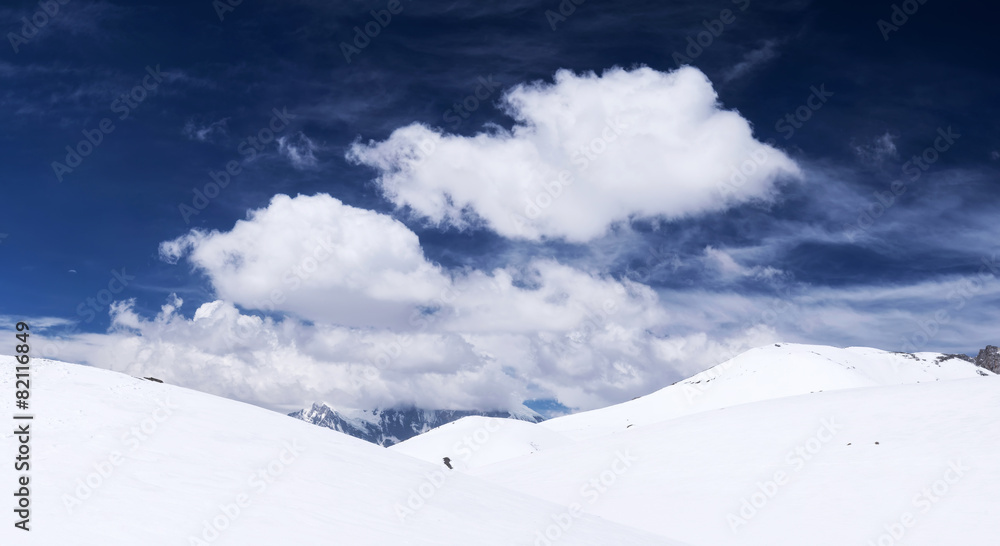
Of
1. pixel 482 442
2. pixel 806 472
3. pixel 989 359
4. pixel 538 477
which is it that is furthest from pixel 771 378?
pixel 806 472

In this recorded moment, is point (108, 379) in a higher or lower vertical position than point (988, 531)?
higher

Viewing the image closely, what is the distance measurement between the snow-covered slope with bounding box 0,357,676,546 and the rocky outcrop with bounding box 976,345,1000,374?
21106cm

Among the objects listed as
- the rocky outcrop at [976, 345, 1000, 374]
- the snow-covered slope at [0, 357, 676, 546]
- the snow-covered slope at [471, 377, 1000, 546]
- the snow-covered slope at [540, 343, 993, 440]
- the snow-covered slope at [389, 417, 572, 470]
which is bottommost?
the rocky outcrop at [976, 345, 1000, 374]

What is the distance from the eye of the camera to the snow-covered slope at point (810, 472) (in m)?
25.4

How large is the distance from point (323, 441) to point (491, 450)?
92.7 meters

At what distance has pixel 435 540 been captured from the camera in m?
14.9

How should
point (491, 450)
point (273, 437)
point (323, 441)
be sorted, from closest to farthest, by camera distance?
point (273, 437) → point (323, 441) → point (491, 450)

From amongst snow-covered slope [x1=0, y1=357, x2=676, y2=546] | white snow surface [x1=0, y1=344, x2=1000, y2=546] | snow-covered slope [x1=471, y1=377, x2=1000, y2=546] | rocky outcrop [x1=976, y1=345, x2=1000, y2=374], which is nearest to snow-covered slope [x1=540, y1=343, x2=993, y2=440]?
rocky outcrop [x1=976, y1=345, x2=1000, y2=374]

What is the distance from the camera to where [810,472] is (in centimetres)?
3156

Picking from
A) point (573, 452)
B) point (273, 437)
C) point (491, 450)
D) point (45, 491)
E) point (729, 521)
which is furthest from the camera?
point (491, 450)

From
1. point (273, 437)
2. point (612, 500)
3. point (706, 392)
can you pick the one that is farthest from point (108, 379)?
point (706, 392)

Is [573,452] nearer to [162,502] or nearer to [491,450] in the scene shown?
[162,502]

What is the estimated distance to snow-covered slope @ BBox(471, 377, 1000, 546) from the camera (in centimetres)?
2541

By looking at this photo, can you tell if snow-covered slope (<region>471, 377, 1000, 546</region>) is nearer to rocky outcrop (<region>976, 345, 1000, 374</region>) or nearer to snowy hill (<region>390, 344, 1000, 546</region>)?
snowy hill (<region>390, 344, 1000, 546</region>)
